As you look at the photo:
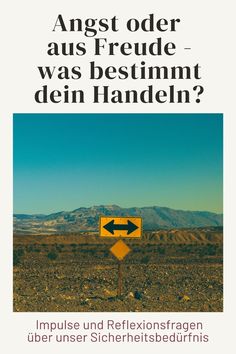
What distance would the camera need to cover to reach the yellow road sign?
18.1m

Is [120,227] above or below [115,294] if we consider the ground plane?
above

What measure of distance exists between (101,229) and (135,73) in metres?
3.99

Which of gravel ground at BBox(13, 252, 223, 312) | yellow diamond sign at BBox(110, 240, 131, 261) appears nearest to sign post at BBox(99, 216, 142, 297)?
yellow diamond sign at BBox(110, 240, 131, 261)

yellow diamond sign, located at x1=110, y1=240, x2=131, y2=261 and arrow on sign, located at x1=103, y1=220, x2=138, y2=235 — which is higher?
arrow on sign, located at x1=103, y1=220, x2=138, y2=235

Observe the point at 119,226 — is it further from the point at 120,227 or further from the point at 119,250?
the point at 119,250

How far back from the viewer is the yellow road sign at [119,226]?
1808cm

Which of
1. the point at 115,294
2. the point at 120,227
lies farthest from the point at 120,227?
the point at 115,294

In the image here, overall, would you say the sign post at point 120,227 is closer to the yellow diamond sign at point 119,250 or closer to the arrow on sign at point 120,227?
the arrow on sign at point 120,227

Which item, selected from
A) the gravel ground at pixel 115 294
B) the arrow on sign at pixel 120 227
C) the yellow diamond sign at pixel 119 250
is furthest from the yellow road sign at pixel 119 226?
the gravel ground at pixel 115 294

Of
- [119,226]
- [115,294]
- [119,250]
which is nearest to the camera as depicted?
[119,226]

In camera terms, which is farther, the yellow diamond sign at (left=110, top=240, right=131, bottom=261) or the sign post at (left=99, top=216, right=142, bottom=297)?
the yellow diamond sign at (left=110, top=240, right=131, bottom=261)

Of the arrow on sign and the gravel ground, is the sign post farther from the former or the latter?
the gravel ground

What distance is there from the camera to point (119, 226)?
18.3 m

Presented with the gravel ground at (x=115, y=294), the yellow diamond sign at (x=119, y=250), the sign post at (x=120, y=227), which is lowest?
the gravel ground at (x=115, y=294)
